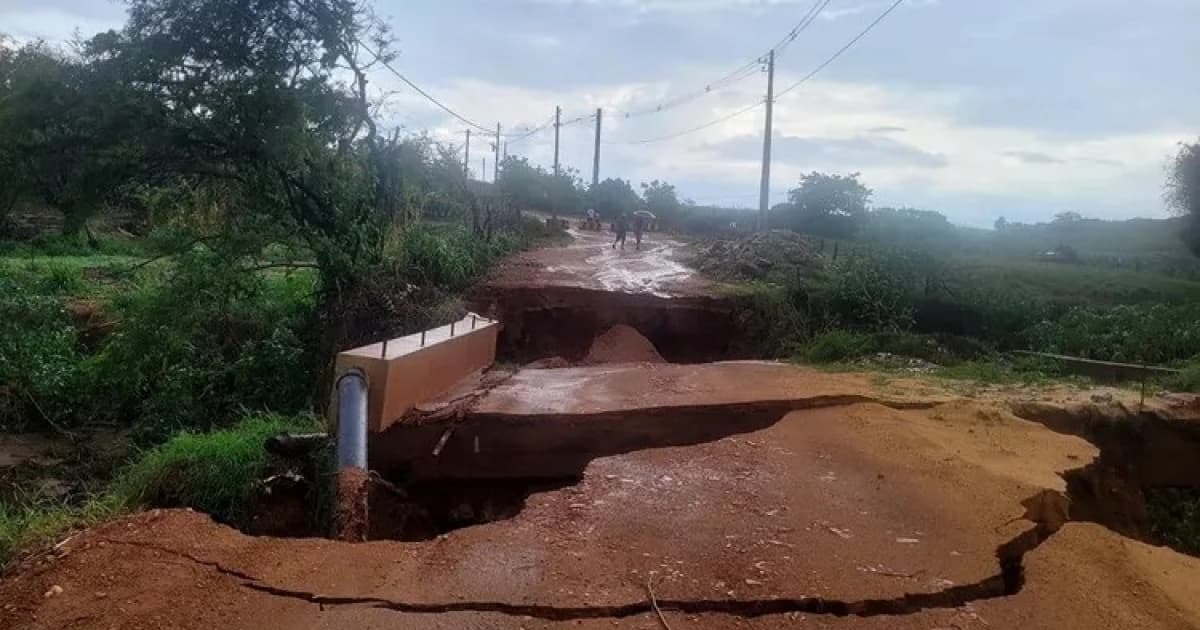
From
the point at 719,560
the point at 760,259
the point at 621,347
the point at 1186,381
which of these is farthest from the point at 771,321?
the point at 719,560

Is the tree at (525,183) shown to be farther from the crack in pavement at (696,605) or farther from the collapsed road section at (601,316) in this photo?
the crack in pavement at (696,605)

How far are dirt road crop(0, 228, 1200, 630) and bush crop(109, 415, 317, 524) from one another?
194 centimetres

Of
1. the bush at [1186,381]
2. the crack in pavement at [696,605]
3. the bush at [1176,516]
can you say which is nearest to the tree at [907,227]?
the bush at [1186,381]

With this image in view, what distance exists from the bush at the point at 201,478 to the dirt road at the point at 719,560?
1.94m

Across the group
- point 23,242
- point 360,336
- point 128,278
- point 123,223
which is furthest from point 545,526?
point 123,223

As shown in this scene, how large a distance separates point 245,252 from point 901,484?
10.1 meters

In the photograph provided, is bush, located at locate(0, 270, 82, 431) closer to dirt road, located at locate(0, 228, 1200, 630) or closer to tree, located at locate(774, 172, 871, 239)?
dirt road, located at locate(0, 228, 1200, 630)

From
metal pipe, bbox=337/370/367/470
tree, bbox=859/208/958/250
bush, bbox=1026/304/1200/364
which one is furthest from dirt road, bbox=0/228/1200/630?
tree, bbox=859/208/958/250

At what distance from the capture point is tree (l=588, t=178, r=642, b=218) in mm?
41375

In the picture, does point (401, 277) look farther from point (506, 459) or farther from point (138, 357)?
point (506, 459)

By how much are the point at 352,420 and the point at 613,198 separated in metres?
36.1

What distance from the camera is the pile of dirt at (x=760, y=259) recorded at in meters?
16.2

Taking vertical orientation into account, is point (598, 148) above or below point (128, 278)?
above

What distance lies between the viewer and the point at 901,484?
568cm
